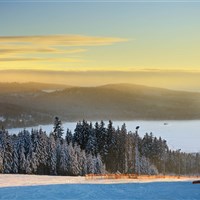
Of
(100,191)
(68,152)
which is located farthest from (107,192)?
(68,152)

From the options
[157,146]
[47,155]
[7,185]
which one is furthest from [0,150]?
[157,146]

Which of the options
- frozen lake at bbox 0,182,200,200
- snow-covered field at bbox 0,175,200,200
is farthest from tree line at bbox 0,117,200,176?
frozen lake at bbox 0,182,200,200

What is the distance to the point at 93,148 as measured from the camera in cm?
12412

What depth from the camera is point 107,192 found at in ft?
127

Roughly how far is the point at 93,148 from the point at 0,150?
91.9ft

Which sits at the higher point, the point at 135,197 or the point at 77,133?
the point at 77,133

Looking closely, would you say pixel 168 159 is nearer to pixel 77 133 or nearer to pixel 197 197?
pixel 77 133

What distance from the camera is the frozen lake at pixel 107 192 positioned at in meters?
36.4

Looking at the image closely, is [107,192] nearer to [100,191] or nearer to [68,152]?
[100,191]

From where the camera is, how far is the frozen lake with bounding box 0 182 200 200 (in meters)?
36.4

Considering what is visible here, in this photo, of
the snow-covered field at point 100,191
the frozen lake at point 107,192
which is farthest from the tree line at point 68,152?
the frozen lake at point 107,192

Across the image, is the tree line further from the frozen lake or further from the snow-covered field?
the frozen lake

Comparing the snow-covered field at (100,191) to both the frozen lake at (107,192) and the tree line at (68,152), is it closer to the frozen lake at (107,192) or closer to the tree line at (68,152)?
the frozen lake at (107,192)

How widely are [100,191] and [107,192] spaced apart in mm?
605
